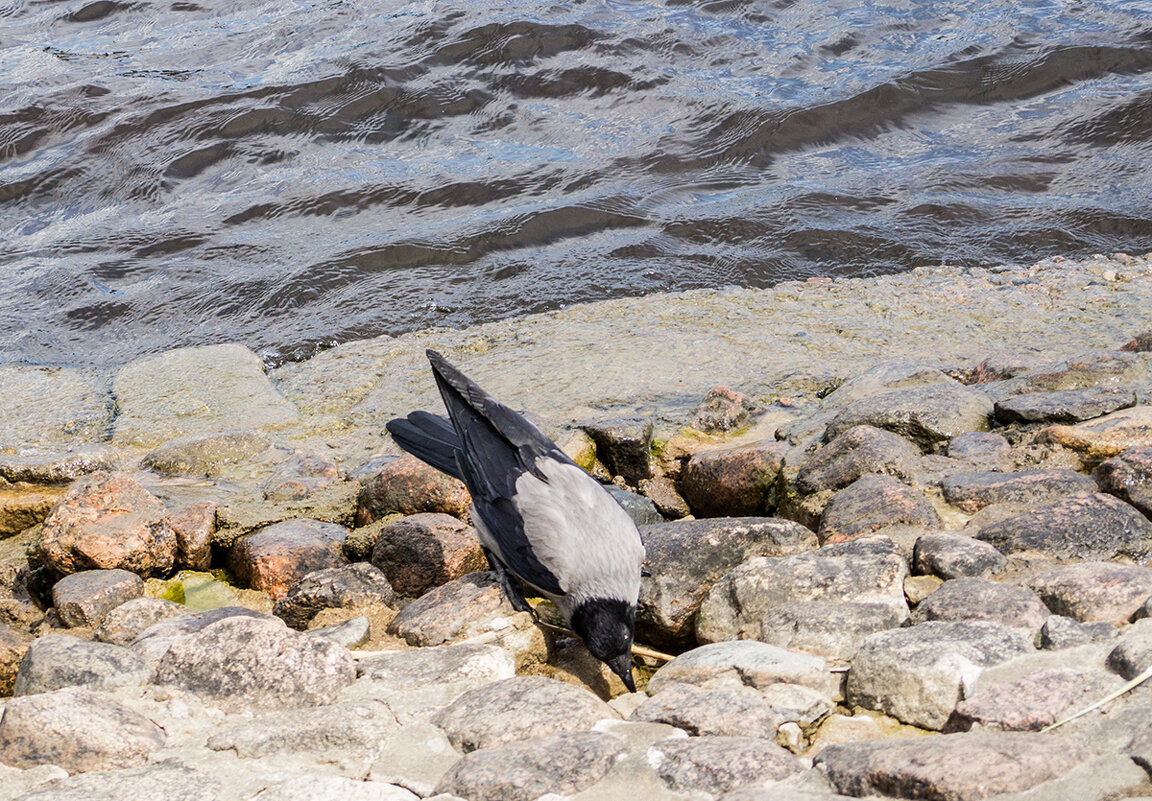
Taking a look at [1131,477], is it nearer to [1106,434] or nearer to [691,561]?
[1106,434]

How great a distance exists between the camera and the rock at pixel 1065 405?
4.25m

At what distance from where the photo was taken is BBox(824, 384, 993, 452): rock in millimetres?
4379

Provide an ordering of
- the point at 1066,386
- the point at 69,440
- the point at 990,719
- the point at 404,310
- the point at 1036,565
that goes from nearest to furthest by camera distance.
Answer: the point at 990,719
the point at 1036,565
the point at 1066,386
the point at 69,440
the point at 404,310

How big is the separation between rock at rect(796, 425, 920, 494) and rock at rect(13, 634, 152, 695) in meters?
2.51

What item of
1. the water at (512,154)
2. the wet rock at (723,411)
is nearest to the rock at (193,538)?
the wet rock at (723,411)

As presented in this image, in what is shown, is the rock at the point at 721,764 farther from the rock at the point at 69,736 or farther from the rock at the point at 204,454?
the rock at the point at 204,454

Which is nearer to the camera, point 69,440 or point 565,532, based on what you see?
point 565,532

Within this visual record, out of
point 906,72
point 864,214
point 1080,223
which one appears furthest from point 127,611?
point 906,72

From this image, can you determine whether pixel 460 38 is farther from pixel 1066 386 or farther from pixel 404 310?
pixel 1066 386

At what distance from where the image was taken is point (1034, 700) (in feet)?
7.82

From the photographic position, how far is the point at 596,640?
3.36m

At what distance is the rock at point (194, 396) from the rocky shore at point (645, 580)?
0.03m

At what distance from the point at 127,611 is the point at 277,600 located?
→ 2.02ft

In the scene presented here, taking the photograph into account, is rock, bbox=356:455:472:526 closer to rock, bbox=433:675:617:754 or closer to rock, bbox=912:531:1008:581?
rock, bbox=433:675:617:754
